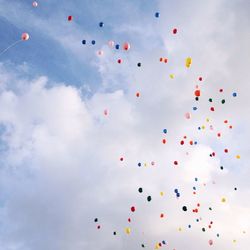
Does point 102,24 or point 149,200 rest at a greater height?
point 102,24

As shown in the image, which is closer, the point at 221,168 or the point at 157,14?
the point at 157,14

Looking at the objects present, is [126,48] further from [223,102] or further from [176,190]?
[176,190]

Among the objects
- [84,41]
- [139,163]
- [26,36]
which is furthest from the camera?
[139,163]

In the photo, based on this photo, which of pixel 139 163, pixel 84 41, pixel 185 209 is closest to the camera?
pixel 84 41

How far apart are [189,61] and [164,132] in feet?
18.7

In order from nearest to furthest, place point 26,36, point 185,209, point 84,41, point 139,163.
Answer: point 26,36
point 84,41
point 185,209
point 139,163

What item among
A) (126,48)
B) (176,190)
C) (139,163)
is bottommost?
(176,190)

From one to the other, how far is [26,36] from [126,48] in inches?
232

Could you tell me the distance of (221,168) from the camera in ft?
91.2

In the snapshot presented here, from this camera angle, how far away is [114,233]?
26812 mm

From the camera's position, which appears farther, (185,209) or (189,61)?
(185,209)

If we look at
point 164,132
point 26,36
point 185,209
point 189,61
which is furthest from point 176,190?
point 26,36

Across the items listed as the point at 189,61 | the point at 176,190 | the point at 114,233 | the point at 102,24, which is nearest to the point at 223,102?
the point at 189,61

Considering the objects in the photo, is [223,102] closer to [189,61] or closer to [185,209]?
[189,61]
